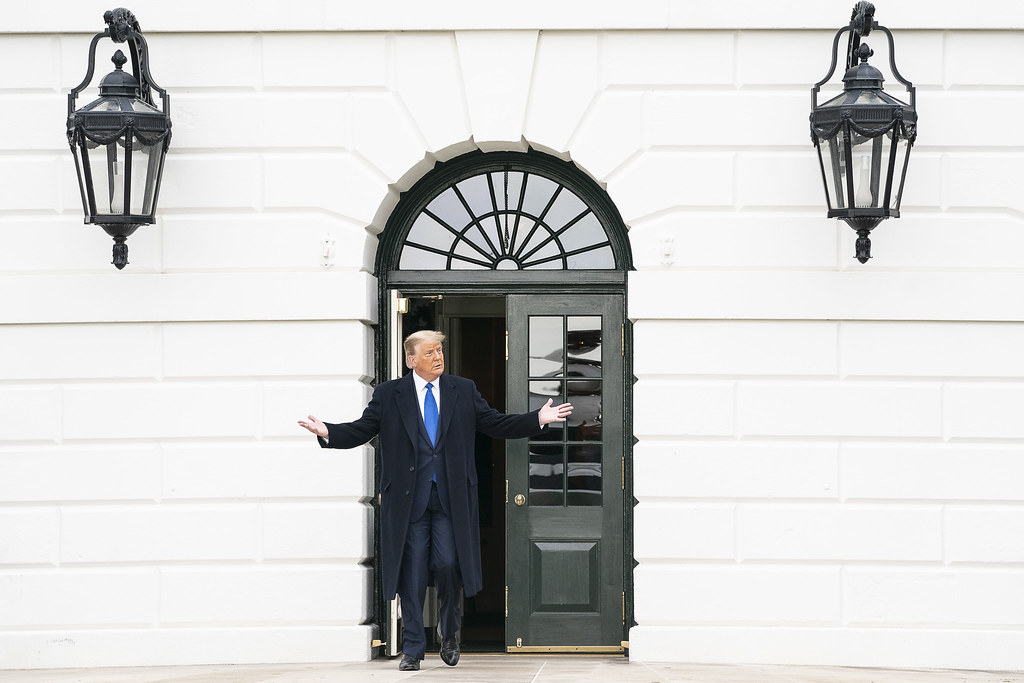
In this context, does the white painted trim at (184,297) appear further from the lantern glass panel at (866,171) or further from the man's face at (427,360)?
the lantern glass panel at (866,171)

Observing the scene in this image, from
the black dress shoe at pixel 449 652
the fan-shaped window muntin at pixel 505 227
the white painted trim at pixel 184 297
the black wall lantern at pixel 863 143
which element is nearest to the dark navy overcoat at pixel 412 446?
the black dress shoe at pixel 449 652

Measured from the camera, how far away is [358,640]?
6863 millimetres

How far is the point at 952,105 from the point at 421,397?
11.7ft

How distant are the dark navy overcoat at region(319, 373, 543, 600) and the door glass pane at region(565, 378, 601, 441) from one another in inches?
25.8

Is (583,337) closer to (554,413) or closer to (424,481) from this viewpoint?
(554,413)

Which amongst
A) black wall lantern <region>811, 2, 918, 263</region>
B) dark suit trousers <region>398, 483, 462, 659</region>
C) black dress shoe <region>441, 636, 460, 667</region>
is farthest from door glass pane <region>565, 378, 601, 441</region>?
black wall lantern <region>811, 2, 918, 263</region>

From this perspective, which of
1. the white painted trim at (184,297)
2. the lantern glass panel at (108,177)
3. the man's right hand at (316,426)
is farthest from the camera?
the white painted trim at (184,297)

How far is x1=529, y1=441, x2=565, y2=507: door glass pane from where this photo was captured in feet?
23.7

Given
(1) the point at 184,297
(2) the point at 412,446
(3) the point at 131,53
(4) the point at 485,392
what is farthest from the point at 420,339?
(4) the point at 485,392

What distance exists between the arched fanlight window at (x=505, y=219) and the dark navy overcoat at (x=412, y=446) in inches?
40.4

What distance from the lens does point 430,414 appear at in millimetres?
6629

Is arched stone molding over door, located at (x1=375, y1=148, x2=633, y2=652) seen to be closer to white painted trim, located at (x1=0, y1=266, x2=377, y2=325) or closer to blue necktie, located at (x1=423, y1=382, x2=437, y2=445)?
white painted trim, located at (x1=0, y1=266, x2=377, y2=325)

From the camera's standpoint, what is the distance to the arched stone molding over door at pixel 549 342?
23.6ft

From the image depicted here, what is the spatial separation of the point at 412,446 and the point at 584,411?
123 cm
